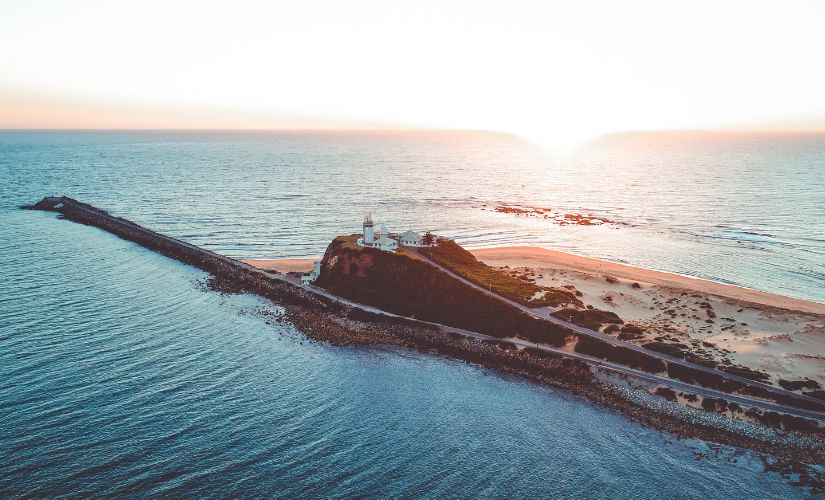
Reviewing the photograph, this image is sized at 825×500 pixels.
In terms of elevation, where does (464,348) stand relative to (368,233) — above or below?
below

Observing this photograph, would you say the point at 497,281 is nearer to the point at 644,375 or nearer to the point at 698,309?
the point at 698,309

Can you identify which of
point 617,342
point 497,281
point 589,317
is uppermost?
point 497,281

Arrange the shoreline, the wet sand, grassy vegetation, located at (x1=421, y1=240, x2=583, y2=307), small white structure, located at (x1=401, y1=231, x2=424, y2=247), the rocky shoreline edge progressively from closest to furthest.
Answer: the rocky shoreline edge < grassy vegetation, located at (x1=421, y1=240, x2=583, y2=307) < the wet sand < the shoreline < small white structure, located at (x1=401, y1=231, x2=424, y2=247)

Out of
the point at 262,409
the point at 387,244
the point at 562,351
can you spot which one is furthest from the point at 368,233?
the point at 262,409

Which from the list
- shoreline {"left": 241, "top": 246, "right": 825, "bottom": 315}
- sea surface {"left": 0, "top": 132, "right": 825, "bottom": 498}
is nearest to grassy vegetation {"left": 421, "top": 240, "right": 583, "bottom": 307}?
shoreline {"left": 241, "top": 246, "right": 825, "bottom": 315}

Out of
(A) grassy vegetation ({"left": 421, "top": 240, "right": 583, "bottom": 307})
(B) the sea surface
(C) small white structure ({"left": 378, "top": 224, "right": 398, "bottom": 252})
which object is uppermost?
(C) small white structure ({"left": 378, "top": 224, "right": 398, "bottom": 252})

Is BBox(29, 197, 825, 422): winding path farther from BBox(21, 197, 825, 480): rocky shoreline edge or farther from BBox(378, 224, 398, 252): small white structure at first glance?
BBox(378, 224, 398, 252): small white structure

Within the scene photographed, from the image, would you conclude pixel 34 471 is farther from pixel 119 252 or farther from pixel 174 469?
pixel 119 252
